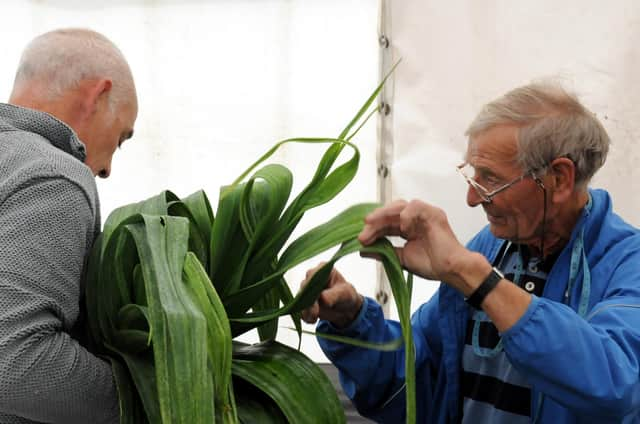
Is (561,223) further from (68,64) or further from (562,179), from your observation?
(68,64)

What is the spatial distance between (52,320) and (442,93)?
59.0 inches

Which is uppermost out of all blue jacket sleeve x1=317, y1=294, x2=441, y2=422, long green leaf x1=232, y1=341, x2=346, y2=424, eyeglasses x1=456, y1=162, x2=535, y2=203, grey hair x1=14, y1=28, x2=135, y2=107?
grey hair x1=14, y1=28, x2=135, y2=107

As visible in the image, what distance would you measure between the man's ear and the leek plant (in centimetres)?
39

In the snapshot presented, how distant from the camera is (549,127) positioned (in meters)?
1.45

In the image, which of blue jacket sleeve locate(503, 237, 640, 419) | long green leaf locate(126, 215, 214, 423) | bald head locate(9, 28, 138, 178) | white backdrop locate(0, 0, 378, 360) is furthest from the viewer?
white backdrop locate(0, 0, 378, 360)

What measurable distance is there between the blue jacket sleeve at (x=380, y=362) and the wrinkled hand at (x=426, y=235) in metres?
0.26

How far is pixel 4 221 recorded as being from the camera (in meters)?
1.10

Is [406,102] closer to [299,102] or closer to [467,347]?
[299,102]

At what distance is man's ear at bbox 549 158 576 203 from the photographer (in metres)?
1.45

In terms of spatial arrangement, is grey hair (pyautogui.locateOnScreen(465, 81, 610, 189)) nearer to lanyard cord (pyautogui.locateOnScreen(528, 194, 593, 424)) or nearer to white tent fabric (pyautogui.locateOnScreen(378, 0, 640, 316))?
lanyard cord (pyautogui.locateOnScreen(528, 194, 593, 424))

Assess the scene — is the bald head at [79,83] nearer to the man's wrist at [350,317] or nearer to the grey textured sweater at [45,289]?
the grey textured sweater at [45,289]

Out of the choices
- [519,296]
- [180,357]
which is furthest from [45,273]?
[519,296]

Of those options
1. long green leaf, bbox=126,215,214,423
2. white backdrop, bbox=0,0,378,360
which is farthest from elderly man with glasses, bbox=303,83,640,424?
white backdrop, bbox=0,0,378,360

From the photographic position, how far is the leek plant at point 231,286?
3.38 feet
